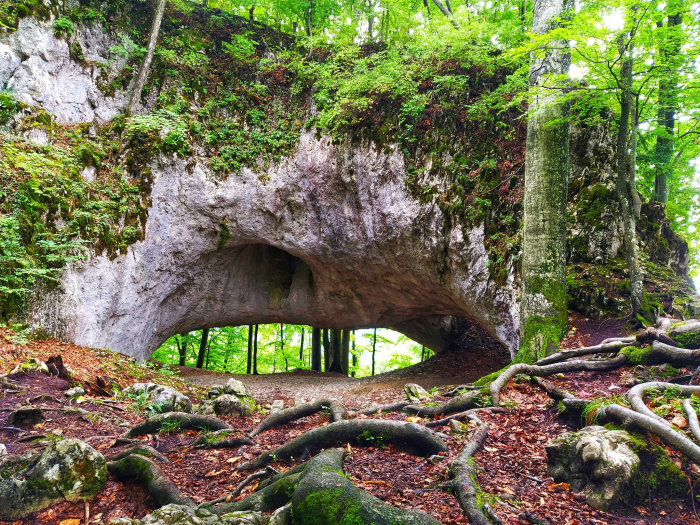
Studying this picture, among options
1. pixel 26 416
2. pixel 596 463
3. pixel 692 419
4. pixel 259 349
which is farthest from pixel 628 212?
pixel 259 349

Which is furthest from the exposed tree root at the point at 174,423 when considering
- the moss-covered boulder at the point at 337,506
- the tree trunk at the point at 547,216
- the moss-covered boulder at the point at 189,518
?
the tree trunk at the point at 547,216

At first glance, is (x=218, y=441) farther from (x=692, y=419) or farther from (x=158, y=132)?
(x=158, y=132)

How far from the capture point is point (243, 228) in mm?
12469

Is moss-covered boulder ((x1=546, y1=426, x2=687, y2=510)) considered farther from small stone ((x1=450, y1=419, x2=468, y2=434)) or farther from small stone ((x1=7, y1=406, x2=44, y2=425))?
small stone ((x1=7, y1=406, x2=44, y2=425))

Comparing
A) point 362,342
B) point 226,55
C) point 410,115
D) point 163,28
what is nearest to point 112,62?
point 163,28

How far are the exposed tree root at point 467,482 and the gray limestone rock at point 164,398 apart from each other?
13.6ft

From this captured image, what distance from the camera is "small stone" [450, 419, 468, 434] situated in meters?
3.72

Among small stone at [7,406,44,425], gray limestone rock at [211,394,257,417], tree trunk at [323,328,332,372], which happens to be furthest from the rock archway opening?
small stone at [7,406,44,425]

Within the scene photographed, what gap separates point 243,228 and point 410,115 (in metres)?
5.98

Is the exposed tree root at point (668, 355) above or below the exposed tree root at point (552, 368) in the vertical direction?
above

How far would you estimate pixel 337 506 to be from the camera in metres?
2.27

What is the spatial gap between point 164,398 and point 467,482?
189 inches

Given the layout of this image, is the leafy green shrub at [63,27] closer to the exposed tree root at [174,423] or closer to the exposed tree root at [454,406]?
the exposed tree root at [174,423]

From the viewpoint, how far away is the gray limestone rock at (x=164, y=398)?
18.6 feet
